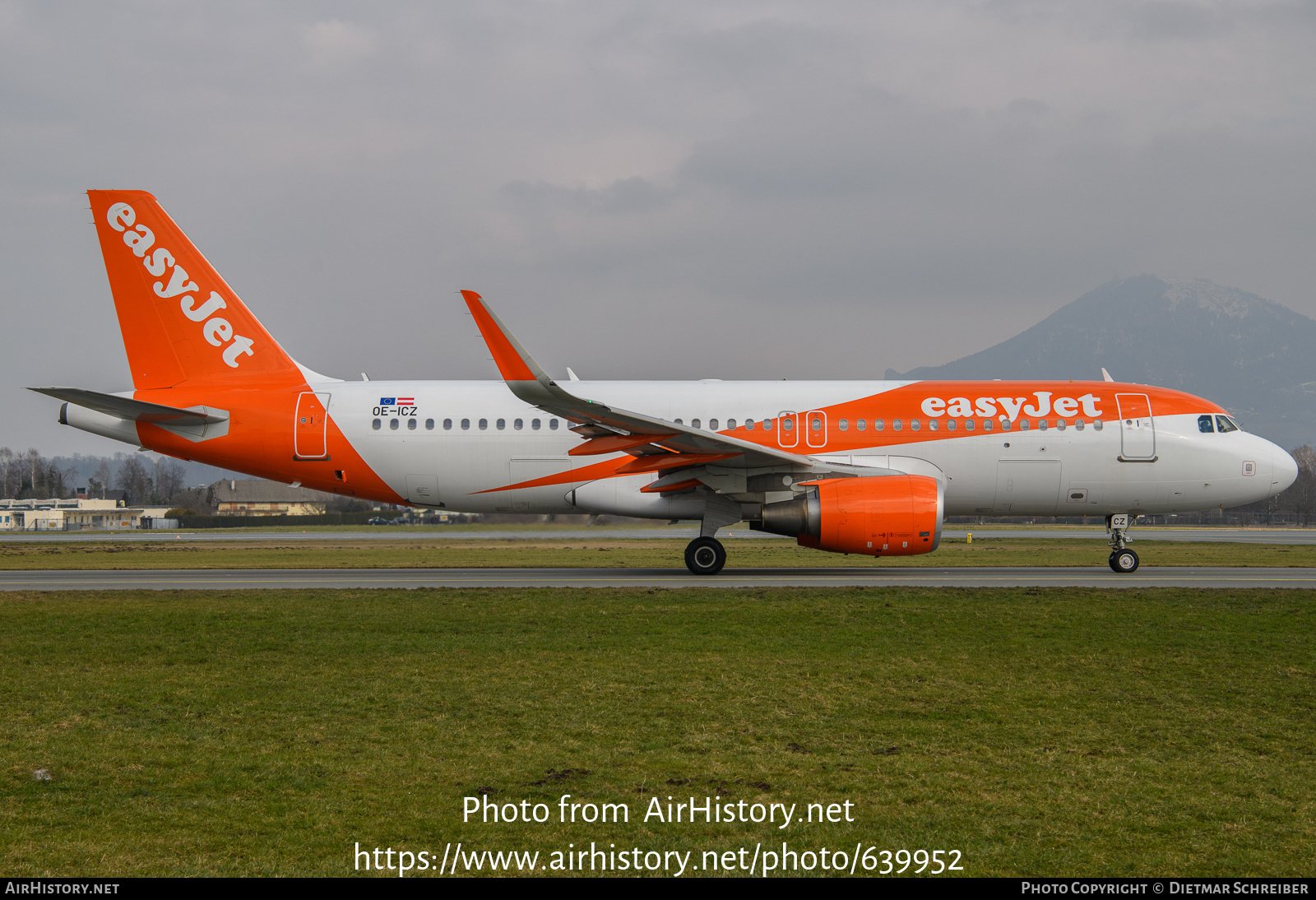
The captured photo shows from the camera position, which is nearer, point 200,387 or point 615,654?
point 615,654

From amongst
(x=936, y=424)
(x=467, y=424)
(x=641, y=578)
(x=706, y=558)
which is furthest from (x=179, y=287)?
(x=936, y=424)

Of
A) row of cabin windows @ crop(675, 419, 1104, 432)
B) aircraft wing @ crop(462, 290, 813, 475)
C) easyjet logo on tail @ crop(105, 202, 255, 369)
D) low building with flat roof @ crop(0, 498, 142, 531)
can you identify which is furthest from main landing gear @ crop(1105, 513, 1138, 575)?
low building with flat roof @ crop(0, 498, 142, 531)

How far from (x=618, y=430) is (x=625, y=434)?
0.16 meters

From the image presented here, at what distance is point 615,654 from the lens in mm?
9781

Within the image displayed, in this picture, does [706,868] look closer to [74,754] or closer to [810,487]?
[74,754]

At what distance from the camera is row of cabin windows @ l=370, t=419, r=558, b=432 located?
1945 centimetres

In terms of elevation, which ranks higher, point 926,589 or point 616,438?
point 616,438

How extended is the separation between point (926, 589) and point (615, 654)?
7134 millimetres

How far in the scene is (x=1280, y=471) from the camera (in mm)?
19469

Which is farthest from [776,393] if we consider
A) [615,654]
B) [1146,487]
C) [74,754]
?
[74,754]

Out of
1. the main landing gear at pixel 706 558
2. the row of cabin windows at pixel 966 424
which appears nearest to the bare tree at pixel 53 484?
the main landing gear at pixel 706 558

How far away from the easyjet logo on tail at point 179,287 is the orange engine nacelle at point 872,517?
41.0 ft

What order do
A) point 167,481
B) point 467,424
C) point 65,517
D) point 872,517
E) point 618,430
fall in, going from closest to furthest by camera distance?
point 872,517
point 618,430
point 467,424
point 65,517
point 167,481

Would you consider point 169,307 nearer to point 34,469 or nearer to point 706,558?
point 706,558
